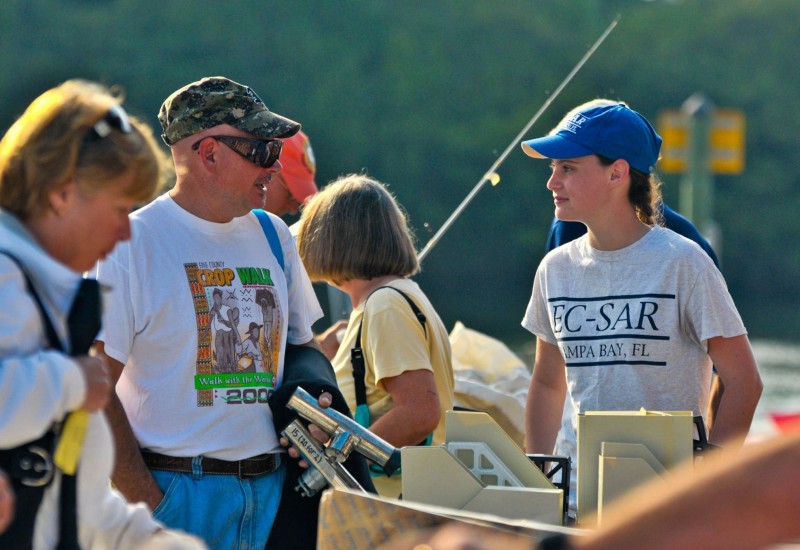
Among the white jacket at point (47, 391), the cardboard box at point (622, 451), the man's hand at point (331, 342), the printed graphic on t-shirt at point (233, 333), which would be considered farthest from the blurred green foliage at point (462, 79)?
the white jacket at point (47, 391)

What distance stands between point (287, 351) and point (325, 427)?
0.35 meters

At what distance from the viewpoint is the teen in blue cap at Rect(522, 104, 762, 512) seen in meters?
3.28

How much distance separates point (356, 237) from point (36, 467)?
1959 millimetres

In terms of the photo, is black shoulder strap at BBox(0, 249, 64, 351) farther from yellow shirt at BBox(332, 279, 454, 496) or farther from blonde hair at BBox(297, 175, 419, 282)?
blonde hair at BBox(297, 175, 419, 282)

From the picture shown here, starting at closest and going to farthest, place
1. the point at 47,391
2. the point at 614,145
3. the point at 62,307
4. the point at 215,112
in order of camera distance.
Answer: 1. the point at 47,391
2. the point at 62,307
3. the point at 215,112
4. the point at 614,145

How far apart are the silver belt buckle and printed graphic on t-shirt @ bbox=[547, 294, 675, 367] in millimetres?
1791

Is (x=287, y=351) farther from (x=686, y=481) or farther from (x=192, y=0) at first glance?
(x=192, y=0)

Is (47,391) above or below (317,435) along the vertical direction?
above

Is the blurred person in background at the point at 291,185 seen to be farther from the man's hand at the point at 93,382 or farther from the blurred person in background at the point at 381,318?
the man's hand at the point at 93,382

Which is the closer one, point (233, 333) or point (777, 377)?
point (233, 333)

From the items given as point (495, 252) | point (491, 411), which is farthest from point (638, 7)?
point (491, 411)

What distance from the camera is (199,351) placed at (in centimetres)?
295

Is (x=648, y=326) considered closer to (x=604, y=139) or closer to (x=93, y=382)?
Result: (x=604, y=139)

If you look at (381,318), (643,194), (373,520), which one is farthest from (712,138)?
(373,520)
